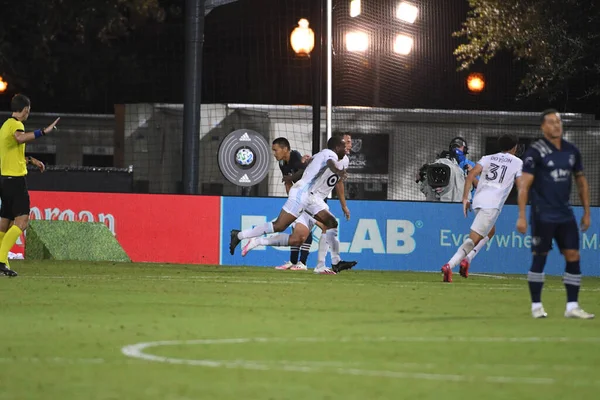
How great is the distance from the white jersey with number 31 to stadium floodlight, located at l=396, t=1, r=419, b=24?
50.4 feet

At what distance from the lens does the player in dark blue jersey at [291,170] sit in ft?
74.6

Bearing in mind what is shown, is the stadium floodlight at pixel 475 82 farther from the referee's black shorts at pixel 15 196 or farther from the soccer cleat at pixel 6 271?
the soccer cleat at pixel 6 271

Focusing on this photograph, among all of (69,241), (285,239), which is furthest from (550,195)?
(69,241)

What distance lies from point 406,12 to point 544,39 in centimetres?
506

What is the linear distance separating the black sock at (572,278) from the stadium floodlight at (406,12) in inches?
872

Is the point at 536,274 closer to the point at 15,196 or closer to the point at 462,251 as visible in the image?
the point at 462,251

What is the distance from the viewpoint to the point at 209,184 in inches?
1324

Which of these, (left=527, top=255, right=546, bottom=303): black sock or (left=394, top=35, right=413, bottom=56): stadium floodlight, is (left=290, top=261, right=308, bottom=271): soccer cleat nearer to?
(left=527, top=255, right=546, bottom=303): black sock

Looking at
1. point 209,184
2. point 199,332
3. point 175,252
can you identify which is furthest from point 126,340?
point 209,184

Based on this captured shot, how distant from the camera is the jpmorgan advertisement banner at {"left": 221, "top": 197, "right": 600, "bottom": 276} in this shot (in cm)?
2539

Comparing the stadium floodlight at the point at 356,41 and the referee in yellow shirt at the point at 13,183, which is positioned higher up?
the stadium floodlight at the point at 356,41

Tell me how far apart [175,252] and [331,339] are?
1423 centimetres

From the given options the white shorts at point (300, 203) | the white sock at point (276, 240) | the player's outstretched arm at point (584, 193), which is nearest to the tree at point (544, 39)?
the white sock at point (276, 240)

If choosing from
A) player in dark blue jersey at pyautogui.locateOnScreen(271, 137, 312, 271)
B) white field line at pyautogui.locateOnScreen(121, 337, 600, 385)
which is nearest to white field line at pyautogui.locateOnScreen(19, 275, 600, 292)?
player in dark blue jersey at pyautogui.locateOnScreen(271, 137, 312, 271)
